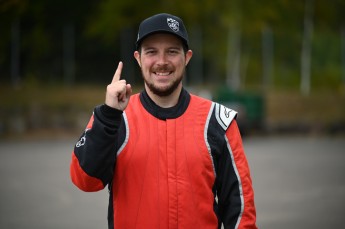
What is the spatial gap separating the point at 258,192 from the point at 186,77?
2250cm

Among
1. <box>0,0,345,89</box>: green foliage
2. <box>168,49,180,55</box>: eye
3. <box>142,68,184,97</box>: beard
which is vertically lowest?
<box>142,68,184,97</box>: beard

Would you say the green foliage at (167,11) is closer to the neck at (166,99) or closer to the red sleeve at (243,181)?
Result: the neck at (166,99)

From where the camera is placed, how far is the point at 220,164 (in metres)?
3.08

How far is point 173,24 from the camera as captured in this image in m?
3.08

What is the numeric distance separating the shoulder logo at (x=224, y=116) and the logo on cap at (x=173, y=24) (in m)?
0.43

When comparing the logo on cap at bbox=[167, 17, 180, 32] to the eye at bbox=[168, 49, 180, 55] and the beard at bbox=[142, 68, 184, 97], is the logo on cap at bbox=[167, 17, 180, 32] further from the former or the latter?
the beard at bbox=[142, 68, 184, 97]

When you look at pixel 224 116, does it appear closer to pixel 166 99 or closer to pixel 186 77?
pixel 166 99

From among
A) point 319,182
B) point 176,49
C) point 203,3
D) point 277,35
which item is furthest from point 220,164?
point 277,35

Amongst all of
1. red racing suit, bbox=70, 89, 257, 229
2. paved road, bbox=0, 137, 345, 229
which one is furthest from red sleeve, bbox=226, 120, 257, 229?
paved road, bbox=0, 137, 345, 229

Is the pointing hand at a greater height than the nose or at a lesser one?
lesser

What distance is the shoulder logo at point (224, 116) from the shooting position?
310 cm

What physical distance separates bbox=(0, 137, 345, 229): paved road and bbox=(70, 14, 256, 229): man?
4.64 meters

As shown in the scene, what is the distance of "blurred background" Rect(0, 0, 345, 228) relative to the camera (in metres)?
17.6

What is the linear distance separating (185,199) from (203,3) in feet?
118
